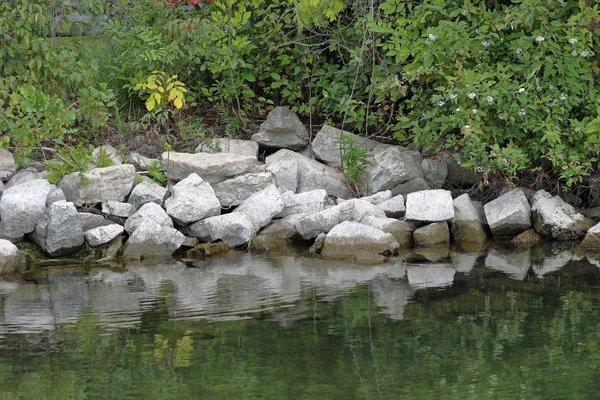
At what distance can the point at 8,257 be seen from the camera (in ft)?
28.8

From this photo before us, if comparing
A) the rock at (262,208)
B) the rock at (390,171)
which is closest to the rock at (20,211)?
the rock at (262,208)

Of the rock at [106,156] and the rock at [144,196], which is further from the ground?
the rock at [106,156]

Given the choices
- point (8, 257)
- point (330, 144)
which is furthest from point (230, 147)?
point (8, 257)

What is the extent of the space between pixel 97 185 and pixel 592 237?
466 cm

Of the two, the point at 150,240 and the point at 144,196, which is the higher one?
the point at 144,196

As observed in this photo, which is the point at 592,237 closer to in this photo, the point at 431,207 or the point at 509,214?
the point at 509,214

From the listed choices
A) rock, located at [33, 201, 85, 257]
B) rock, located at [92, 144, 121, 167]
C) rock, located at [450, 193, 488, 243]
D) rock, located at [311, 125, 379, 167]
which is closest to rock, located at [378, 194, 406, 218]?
rock, located at [450, 193, 488, 243]

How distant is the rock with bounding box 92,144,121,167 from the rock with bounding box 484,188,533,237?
12.3 feet

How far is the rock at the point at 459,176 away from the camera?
35.7ft

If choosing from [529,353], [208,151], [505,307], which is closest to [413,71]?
[208,151]

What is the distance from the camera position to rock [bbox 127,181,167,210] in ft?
32.3

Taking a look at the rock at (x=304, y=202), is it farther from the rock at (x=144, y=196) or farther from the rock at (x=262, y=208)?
the rock at (x=144, y=196)

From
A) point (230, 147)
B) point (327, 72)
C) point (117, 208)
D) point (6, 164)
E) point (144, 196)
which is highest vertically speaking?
point (327, 72)

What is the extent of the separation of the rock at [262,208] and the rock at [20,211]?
6.22 ft
